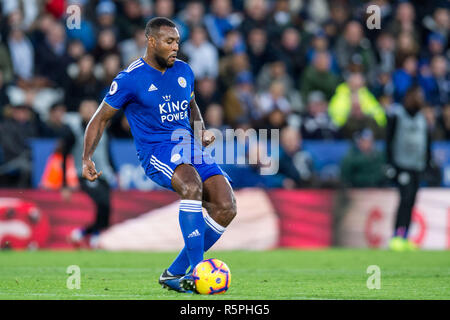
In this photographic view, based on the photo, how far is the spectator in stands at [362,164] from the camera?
16.5 metres

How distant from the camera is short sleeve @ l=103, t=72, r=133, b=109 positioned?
8562 mm

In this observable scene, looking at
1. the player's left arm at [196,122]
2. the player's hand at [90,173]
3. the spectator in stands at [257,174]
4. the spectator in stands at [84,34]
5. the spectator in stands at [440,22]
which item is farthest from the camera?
the spectator in stands at [440,22]

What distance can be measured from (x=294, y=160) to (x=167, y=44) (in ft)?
27.7

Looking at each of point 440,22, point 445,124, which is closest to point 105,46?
Result: point 445,124

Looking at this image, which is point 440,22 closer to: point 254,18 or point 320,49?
point 320,49

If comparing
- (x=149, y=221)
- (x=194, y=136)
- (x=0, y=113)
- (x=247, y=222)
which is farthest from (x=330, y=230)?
(x=194, y=136)

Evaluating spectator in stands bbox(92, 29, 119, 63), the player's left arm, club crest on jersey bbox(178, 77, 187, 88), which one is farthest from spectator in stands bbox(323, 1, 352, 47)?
club crest on jersey bbox(178, 77, 187, 88)

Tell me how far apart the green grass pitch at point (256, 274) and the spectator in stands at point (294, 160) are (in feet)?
5.74

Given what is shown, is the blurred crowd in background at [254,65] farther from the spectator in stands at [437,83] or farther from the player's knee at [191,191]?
the player's knee at [191,191]

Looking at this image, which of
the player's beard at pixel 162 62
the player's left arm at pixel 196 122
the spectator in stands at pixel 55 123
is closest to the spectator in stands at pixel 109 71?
the spectator in stands at pixel 55 123

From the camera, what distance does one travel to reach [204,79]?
17562mm

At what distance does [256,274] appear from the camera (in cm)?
1059

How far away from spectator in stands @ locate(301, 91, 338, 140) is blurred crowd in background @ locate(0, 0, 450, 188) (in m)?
0.03

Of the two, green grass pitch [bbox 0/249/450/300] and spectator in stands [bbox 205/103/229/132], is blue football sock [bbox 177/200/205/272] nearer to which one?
green grass pitch [bbox 0/249/450/300]
